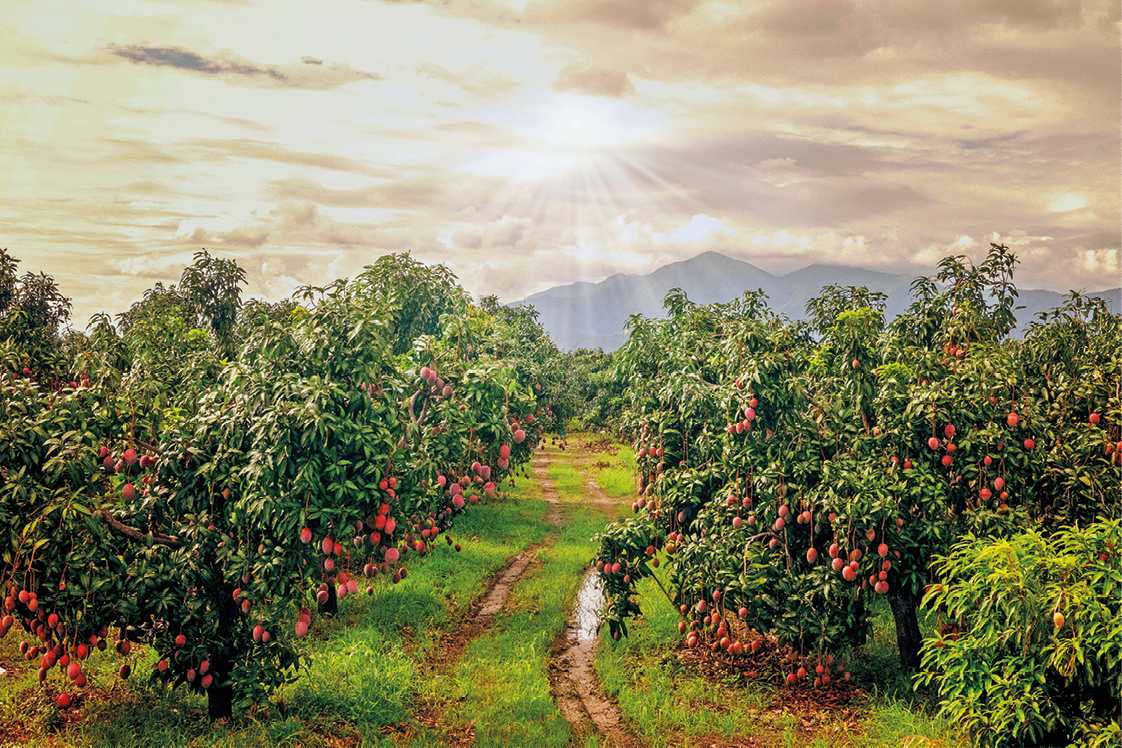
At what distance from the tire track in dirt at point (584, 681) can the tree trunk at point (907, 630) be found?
12.5ft

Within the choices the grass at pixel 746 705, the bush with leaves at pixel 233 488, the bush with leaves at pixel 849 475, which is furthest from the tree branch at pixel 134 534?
the grass at pixel 746 705

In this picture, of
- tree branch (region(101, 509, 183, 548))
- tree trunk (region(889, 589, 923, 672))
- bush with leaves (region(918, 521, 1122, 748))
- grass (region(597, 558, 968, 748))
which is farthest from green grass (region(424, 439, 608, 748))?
tree trunk (region(889, 589, 923, 672))

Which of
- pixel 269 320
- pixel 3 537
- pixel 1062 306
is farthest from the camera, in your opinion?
pixel 1062 306

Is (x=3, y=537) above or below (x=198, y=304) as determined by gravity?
below

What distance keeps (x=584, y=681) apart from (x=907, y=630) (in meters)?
4.39

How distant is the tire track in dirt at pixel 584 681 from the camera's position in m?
7.95

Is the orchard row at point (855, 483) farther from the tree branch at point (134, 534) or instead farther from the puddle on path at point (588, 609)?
the tree branch at point (134, 534)

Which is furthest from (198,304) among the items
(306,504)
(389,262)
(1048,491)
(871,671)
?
(1048,491)

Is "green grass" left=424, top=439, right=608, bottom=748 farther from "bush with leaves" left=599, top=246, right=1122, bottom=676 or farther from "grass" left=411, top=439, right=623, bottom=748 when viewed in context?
"bush with leaves" left=599, top=246, right=1122, bottom=676

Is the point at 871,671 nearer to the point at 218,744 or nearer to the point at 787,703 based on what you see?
the point at 787,703

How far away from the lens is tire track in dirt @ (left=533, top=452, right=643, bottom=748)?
795 centimetres

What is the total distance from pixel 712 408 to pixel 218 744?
6.88 meters

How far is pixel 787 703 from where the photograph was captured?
27.0 ft

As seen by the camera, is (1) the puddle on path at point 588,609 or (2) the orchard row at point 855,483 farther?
(1) the puddle on path at point 588,609
